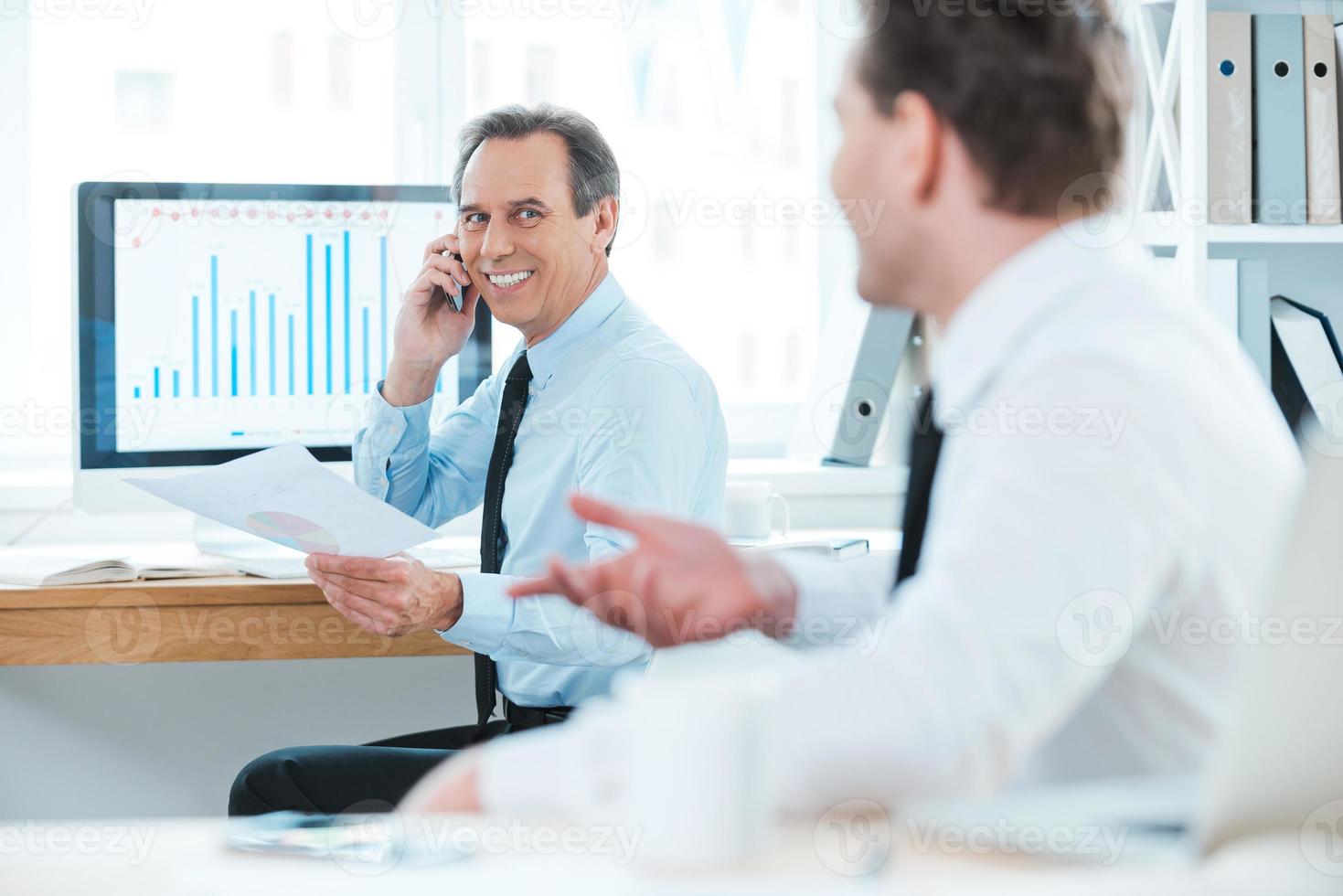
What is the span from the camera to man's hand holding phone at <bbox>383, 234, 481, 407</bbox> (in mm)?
1861

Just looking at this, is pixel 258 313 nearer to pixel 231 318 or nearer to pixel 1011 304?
pixel 231 318

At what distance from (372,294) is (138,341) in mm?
364

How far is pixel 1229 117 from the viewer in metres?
2.01

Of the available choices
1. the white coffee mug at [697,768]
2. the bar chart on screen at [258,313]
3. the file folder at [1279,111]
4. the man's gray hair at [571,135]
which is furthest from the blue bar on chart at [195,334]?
the file folder at [1279,111]

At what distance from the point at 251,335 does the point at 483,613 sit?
73 centimetres

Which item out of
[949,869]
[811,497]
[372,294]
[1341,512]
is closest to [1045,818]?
[949,869]

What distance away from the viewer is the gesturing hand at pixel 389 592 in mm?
1483

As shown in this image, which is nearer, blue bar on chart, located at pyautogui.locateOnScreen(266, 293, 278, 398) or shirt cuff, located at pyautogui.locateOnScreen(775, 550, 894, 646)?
shirt cuff, located at pyautogui.locateOnScreen(775, 550, 894, 646)

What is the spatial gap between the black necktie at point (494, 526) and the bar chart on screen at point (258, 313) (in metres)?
0.28

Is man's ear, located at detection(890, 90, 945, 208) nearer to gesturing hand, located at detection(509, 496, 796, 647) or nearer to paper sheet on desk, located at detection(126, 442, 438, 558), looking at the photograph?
gesturing hand, located at detection(509, 496, 796, 647)

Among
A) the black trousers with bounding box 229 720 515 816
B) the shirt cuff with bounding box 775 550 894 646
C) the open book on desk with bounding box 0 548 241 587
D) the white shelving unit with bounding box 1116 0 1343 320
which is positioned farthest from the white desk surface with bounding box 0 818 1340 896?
the white shelving unit with bounding box 1116 0 1343 320

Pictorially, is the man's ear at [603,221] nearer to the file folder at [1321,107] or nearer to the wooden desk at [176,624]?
the wooden desk at [176,624]

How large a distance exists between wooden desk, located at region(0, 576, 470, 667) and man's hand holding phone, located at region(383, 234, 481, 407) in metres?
0.34

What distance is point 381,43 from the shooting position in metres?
2.50
